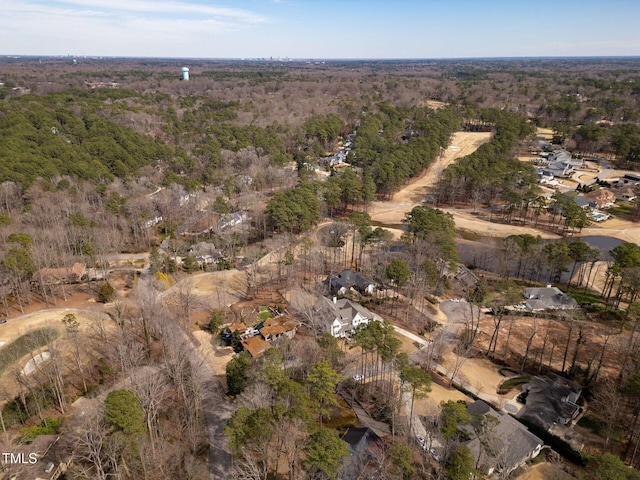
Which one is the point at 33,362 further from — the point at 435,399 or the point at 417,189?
the point at 417,189

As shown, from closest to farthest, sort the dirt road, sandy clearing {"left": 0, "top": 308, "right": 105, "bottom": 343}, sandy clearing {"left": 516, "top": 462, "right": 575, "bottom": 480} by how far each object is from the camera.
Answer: sandy clearing {"left": 516, "top": 462, "right": 575, "bottom": 480}
sandy clearing {"left": 0, "top": 308, "right": 105, "bottom": 343}
the dirt road

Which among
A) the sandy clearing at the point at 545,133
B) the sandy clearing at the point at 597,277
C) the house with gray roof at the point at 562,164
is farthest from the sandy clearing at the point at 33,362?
the sandy clearing at the point at 545,133

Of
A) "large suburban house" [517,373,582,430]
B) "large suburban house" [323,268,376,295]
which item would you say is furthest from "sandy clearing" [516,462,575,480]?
"large suburban house" [323,268,376,295]

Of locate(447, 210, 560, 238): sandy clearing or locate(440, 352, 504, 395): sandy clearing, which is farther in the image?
locate(447, 210, 560, 238): sandy clearing

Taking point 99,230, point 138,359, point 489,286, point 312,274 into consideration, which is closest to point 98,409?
point 138,359

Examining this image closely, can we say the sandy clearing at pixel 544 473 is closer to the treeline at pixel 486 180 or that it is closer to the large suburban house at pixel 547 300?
the large suburban house at pixel 547 300

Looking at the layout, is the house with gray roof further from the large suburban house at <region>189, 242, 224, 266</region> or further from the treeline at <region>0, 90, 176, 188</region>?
the treeline at <region>0, 90, 176, 188</region>

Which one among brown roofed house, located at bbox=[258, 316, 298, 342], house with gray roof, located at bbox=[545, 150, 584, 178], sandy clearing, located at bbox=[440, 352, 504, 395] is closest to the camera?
sandy clearing, located at bbox=[440, 352, 504, 395]
